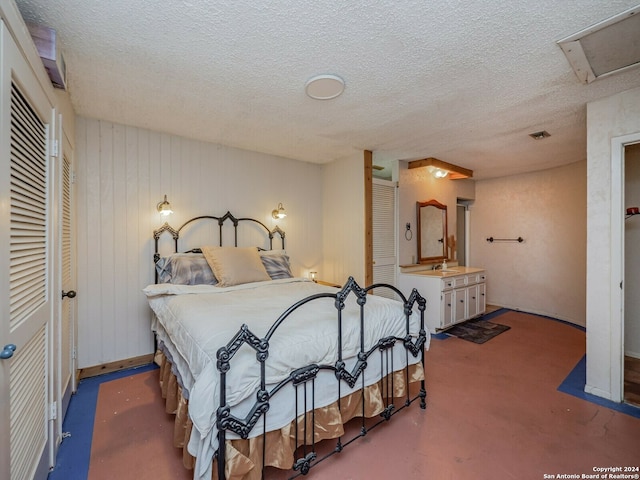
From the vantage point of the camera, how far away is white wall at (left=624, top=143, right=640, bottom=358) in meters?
3.12

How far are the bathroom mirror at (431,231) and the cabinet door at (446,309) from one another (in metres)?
0.75

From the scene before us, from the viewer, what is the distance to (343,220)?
4141mm

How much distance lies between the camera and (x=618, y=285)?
2.28 meters

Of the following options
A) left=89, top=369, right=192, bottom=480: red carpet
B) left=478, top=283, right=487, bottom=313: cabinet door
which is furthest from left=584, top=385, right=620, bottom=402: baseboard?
left=89, top=369, right=192, bottom=480: red carpet

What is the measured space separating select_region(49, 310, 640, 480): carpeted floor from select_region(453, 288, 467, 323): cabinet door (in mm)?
1231

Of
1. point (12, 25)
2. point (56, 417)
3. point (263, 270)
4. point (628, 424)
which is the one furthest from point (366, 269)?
point (12, 25)

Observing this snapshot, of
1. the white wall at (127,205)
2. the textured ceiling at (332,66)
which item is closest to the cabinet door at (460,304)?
the textured ceiling at (332,66)

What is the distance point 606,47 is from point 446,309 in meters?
3.02

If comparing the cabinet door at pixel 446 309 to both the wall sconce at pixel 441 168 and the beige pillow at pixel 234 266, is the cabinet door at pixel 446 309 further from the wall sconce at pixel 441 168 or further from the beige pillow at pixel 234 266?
the beige pillow at pixel 234 266

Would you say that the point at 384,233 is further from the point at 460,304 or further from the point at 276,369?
the point at 276,369

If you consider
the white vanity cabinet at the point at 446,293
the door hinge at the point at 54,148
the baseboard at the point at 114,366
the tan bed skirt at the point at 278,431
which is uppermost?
the door hinge at the point at 54,148

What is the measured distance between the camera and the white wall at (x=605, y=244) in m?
2.28

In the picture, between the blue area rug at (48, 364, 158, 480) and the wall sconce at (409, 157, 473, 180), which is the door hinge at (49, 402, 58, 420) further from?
the wall sconce at (409, 157, 473, 180)

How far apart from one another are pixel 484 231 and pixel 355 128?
394 centimetres
